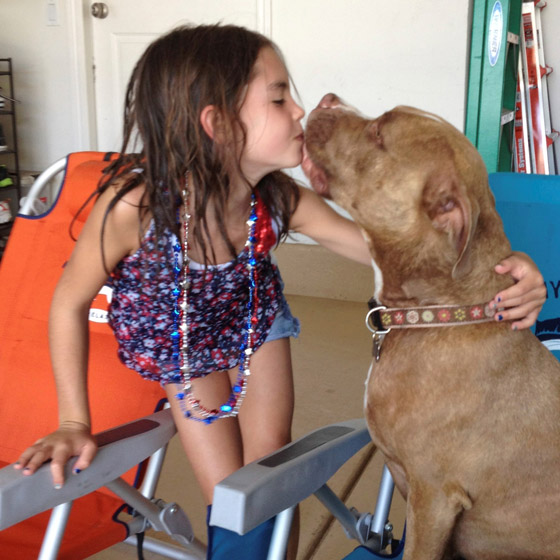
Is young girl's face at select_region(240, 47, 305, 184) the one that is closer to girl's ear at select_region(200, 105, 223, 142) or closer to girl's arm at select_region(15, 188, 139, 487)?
girl's ear at select_region(200, 105, 223, 142)

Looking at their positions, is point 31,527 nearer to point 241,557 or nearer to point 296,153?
point 241,557

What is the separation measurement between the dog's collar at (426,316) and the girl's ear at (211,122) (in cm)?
45

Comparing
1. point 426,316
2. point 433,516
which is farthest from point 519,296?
point 433,516

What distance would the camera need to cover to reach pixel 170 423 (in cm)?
146

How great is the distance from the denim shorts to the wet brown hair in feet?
0.83

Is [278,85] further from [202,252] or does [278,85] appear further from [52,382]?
[52,382]

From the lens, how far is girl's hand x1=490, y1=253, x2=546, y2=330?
1256 millimetres

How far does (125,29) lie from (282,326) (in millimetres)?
3279

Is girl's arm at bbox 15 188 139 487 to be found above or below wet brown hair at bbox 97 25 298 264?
below

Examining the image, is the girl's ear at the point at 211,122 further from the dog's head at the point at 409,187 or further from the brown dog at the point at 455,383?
the brown dog at the point at 455,383

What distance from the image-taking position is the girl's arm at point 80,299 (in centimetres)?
136

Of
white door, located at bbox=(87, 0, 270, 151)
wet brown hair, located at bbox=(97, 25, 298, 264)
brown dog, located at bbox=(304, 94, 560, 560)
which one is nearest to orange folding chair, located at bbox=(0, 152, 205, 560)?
wet brown hair, located at bbox=(97, 25, 298, 264)

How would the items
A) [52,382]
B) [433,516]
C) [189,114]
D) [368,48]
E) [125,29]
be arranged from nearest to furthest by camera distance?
1. [433,516]
2. [189,114]
3. [52,382]
4. [368,48]
5. [125,29]

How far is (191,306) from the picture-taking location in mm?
1490
